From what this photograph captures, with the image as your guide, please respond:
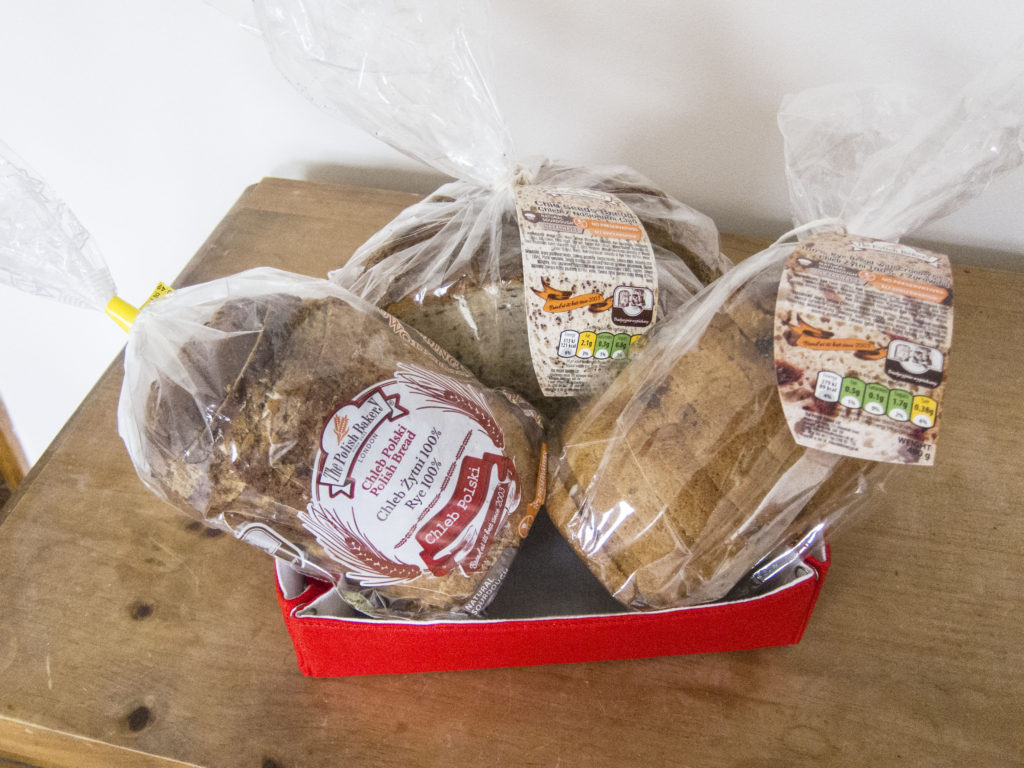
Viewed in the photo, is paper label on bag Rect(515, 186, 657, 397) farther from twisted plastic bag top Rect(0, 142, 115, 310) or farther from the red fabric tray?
twisted plastic bag top Rect(0, 142, 115, 310)

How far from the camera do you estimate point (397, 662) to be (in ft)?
2.01

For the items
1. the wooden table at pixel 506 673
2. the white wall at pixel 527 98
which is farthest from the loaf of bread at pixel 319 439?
the white wall at pixel 527 98

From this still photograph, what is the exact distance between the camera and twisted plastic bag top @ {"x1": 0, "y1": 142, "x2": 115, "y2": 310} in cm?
56

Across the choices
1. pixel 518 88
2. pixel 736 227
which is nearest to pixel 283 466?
pixel 518 88

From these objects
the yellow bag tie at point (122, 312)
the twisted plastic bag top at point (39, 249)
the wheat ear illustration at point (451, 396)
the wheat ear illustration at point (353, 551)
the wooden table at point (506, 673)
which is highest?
the twisted plastic bag top at point (39, 249)

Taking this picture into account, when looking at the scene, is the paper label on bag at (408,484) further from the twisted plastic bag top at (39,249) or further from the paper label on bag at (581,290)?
the twisted plastic bag top at (39,249)

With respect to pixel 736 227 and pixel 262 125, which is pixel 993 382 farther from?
pixel 262 125

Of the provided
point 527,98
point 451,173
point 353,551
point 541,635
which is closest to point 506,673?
point 541,635

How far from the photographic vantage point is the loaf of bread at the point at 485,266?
0.66 metres

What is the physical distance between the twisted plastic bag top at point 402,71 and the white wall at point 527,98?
0.18 metres

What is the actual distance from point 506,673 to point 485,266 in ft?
1.08


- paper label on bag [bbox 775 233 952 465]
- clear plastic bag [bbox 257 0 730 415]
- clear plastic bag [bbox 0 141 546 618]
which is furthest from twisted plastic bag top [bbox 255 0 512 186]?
paper label on bag [bbox 775 233 952 465]

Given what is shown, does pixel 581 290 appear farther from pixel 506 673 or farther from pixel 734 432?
pixel 506 673

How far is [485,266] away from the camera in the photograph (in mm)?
653
